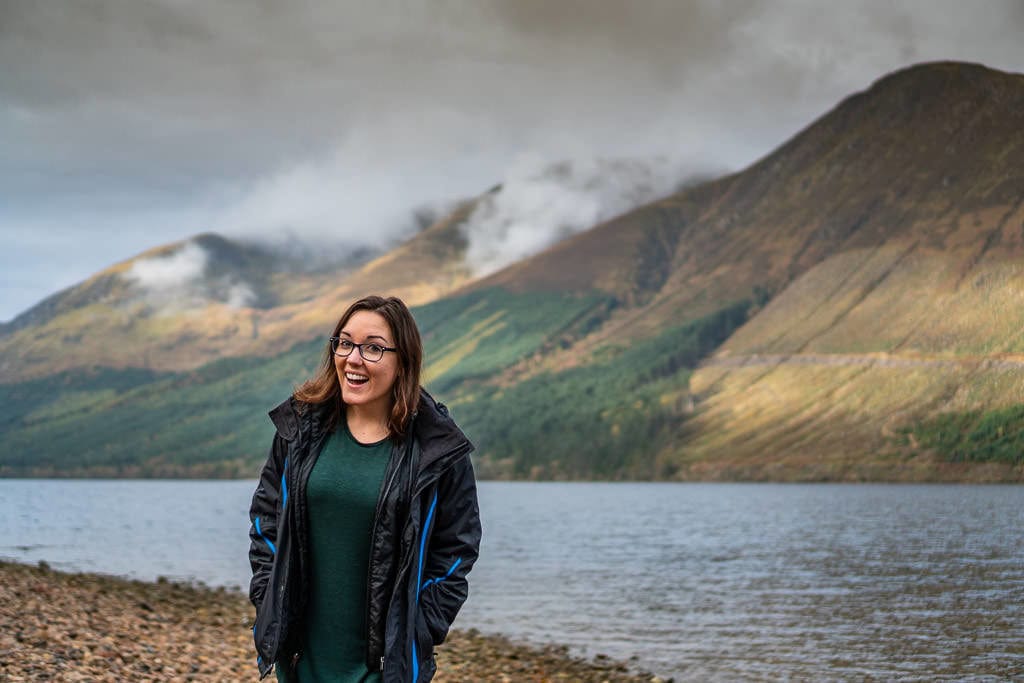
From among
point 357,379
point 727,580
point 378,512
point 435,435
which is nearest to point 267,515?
point 378,512

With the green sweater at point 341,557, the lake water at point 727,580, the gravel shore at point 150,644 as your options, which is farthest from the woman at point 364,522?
the lake water at point 727,580

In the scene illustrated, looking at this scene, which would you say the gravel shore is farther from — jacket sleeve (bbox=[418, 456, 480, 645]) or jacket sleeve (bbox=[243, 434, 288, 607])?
jacket sleeve (bbox=[418, 456, 480, 645])

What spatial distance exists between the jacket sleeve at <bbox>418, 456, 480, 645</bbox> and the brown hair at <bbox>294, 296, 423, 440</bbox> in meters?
0.37

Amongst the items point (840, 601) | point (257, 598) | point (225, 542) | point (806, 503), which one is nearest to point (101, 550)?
point (225, 542)

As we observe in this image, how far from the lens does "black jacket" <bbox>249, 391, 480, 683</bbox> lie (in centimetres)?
497

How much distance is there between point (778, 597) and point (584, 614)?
9.15m

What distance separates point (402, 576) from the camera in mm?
4938

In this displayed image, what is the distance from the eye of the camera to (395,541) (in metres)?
5.00

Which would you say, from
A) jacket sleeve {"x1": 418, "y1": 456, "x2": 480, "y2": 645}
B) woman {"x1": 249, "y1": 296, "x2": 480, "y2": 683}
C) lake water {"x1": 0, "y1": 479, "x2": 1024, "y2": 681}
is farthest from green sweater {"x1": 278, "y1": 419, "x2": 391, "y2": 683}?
lake water {"x1": 0, "y1": 479, "x2": 1024, "y2": 681}

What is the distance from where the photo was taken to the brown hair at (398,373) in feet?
17.0

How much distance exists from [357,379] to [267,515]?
840 millimetres

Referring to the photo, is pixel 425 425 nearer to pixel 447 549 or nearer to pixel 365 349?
pixel 365 349

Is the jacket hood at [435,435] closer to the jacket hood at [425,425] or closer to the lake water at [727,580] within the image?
the jacket hood at [425,425]

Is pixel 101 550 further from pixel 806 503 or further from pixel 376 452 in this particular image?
pixel 806 503
